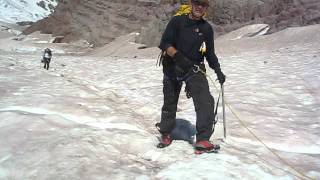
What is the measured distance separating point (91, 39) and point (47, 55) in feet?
111

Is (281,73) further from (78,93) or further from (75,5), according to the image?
(75,5)

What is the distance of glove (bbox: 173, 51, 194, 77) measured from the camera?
7.36 m

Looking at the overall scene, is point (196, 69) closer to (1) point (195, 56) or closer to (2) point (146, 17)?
(1) point (195, 56)

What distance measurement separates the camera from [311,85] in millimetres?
13945

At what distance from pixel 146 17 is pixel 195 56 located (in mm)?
54403

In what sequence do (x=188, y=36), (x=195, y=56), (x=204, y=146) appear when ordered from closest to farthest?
(x=204, y=146) → (x=188, y=36) → (x=195, y=56)

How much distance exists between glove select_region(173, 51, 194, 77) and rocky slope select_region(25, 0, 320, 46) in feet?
98.1

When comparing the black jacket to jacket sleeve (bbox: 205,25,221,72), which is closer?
the black jacket

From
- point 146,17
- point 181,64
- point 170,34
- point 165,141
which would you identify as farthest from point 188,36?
point 146,17

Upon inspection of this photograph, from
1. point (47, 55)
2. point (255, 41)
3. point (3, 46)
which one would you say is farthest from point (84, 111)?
point (3, 46)

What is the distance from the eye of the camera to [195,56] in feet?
24.7

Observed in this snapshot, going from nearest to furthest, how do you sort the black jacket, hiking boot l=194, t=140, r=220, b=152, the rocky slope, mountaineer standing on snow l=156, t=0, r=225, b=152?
hiking boot l=194, t=140, r=220, b=152 → mountaineer standing on snow l=156, t=0, r=225, b=152 → the black jacket → the rocky slope

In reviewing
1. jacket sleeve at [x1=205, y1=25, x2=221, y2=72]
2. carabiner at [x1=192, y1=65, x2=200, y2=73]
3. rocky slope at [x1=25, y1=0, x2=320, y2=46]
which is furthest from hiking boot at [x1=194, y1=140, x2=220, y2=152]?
rocky slope at [x1=25, y1=0, x2=320, y2=46]

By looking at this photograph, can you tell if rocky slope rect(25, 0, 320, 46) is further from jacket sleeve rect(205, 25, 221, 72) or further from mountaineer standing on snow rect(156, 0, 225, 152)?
mountaineer standing on snow rect(156, 0, 225, 152)
